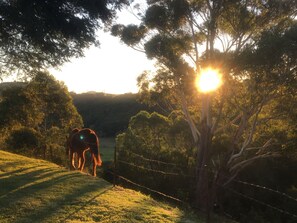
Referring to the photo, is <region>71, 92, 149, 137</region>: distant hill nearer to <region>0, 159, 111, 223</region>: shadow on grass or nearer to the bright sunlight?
the bright sunlight

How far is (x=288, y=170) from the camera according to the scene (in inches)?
1218

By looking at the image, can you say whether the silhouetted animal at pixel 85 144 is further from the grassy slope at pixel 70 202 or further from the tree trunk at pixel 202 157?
the tree trunk at pixel 202 157

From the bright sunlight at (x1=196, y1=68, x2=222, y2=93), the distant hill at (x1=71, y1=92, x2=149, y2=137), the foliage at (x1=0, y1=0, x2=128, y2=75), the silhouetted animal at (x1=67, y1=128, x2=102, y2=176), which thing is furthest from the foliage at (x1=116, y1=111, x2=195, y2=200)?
the distant hill at (x1=71, y1=92, x2=149, y2=137)

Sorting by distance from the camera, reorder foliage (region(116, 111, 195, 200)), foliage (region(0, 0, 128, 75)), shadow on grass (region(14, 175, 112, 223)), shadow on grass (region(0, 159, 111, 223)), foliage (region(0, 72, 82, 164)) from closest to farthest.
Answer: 1. shadow on grass (region(14, 175, 112, 223))
2. shadow on grass (region(0, 159, 111, 223))
3. foliage (region(0, 0, 128, 75))
4. foliage (region(116, 111, 195, 200))
5. foliage (region(0, 72, 82, 164))

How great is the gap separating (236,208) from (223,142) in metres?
5.82

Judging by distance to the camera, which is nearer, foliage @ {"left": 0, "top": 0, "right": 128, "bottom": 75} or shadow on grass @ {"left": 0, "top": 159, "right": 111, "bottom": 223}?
shadow on grass @ {"left": 0, "top": 159, "right": 111, "bottom": 223}

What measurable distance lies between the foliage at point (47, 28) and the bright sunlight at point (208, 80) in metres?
9.23

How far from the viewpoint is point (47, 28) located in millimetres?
12469

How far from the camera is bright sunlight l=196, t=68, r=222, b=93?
2109 cm

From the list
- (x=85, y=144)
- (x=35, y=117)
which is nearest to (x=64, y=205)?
(x=85, y=144)

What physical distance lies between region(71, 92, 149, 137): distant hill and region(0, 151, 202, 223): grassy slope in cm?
6588

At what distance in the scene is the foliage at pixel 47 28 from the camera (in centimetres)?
1178

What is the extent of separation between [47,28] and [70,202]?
21.6 ft

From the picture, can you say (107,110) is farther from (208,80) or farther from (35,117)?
(208,80)
